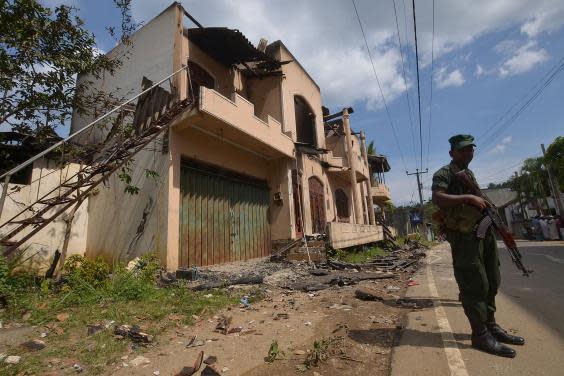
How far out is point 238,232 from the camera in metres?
9.91

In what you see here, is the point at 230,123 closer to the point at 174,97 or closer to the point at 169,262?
the point at 174,97

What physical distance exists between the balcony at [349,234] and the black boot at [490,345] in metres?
6.98

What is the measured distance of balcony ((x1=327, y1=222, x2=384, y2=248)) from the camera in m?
9.89

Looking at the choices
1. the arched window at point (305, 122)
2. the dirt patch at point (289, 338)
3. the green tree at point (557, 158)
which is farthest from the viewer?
the green tree at point (557, 158)

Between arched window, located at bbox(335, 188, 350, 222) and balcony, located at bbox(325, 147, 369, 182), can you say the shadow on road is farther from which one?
arched window, located at bbox(335, 188, 350, 222)

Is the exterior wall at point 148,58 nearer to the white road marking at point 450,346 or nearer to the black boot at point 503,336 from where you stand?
the white road marking at point 450,346

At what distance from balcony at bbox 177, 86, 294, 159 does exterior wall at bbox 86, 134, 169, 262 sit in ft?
4.33

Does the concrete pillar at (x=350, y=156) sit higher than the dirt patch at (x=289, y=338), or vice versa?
the concrete pillar at (x=350, y=156)

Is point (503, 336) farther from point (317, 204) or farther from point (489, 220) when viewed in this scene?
point (317, 204)

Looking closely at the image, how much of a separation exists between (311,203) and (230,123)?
5286 millimetres

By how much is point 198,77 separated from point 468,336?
948cm

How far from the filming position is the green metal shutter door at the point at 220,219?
830 cm

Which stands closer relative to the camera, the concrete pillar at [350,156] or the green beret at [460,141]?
the green beret at [460,141]

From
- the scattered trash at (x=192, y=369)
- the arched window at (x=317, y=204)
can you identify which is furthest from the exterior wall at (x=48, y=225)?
the arched window at (x=317, y=204)
